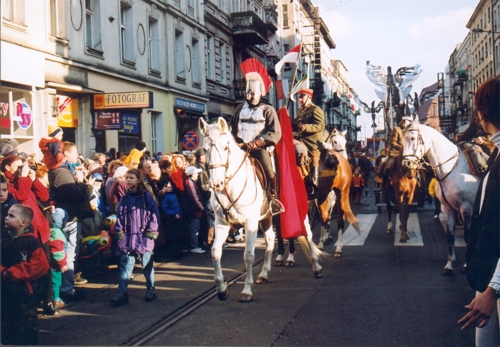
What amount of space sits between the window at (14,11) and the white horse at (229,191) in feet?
20.7

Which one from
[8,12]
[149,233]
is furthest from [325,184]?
[8,12]

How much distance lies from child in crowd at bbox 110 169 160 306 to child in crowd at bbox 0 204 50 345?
6.57 feet

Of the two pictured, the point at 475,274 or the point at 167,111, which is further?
the point at 167,111

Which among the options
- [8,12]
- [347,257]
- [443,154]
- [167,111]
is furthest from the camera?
[167,111]

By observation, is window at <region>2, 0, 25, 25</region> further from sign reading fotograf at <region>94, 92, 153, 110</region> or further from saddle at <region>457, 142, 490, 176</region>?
saddle at <region>457, 142, 490, 176</region>

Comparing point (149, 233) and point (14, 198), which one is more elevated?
point (14, 198)

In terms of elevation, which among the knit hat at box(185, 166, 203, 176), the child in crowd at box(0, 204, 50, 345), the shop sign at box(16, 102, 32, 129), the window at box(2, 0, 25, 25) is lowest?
the child in crowd at box(0, 204, 50, 345)

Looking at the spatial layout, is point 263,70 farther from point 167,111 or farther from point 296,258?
point 167,111

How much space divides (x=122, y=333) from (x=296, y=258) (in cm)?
474

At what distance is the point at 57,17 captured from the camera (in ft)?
42.5

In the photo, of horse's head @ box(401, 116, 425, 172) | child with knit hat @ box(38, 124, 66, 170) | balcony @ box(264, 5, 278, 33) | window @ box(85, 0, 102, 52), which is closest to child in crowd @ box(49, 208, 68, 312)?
child with knit hat @ box(38, 124, 66, 170)

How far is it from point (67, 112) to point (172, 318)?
9193 millimetres

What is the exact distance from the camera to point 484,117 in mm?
3133

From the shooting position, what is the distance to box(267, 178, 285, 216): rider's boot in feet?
24.7
